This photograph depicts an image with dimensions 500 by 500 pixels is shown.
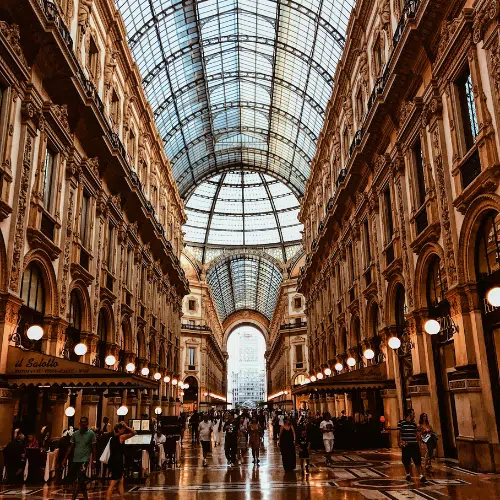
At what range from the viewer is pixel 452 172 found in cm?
1516

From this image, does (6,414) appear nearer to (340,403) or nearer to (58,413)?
(58,413)

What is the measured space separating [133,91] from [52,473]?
71.4ft

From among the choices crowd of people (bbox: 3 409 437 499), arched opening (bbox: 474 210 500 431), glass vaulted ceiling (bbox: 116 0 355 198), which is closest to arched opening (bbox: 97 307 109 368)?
crowd of people (bbox: 3 409 437 499)

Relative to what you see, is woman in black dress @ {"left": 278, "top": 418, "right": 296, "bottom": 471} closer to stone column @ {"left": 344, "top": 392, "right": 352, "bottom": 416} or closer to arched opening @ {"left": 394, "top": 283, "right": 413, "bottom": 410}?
arched opening @ {"left": 394, "top": 283, "right": 413, "bottom": 410}

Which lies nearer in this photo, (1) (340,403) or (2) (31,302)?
(2) (31,302)

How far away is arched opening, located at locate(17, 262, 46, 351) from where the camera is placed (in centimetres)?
1620

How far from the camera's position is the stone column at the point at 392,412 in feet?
68.9

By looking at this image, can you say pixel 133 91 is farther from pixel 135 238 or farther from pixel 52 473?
pixel 52 473

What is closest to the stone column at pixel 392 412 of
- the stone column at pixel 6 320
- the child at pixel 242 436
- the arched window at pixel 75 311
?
the child at pixel 242 436

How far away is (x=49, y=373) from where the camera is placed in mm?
14727

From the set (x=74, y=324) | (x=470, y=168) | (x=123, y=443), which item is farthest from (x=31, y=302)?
(x=470, y=168)

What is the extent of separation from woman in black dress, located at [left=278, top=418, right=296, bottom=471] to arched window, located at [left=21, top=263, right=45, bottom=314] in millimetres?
8454

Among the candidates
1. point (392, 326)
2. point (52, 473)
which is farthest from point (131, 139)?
point (52, 473)

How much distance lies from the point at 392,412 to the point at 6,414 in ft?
45.5
